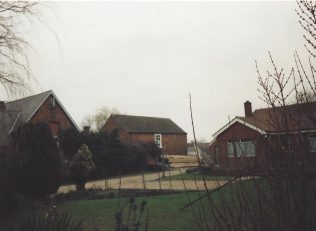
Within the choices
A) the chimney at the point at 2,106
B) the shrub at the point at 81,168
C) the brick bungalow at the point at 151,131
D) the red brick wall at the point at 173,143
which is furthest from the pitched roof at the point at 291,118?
the red brick wall at the point at 173,143

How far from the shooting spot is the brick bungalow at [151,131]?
46.6 metres

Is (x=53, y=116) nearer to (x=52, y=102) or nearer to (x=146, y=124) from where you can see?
(x=52, y=102)

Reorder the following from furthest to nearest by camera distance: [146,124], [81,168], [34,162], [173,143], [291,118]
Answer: [173,143]
[146,124]
[81,168]
[34,162]
[291,118]

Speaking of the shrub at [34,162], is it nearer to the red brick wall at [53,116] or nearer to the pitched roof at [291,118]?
the pitched roof at [291,118]

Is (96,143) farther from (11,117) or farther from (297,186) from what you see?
(297,186)

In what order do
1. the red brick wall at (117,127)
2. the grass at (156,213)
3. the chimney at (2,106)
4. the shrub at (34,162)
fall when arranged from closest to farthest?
1. the chimney at (2,106)
2. the grass at (156,213)
3. the shrub at (34,162)
4. the red brick wall at (117,127)

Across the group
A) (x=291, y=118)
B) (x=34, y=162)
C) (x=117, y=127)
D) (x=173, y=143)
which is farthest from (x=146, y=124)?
(x=291, y=118)

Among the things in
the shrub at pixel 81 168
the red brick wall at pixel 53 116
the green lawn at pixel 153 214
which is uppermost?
the red brick wall at pixel 53 116

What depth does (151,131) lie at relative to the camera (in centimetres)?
4881

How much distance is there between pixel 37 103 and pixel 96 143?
840 cm

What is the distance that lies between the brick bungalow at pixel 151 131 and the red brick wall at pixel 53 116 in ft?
31.9

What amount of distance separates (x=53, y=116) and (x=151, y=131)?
16.5m

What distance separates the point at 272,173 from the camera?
2.86 m

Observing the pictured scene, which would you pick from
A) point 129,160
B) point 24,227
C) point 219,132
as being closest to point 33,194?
point 24,227
